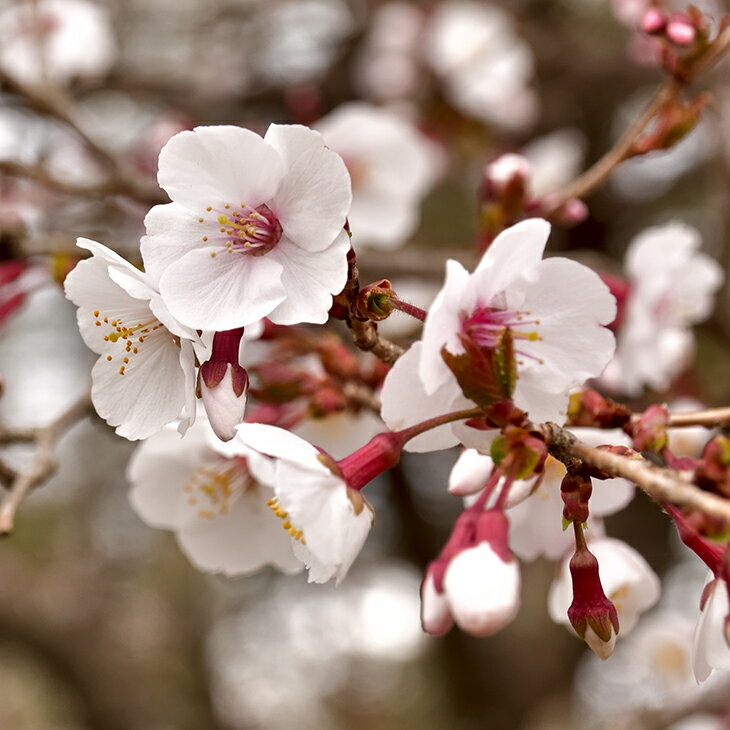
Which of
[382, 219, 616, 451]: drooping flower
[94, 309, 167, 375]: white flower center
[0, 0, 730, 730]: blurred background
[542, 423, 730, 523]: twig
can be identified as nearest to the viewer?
[542, 423, 730, 523]: twig

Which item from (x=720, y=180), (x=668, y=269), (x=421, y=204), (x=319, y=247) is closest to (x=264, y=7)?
(x=421, y=204)

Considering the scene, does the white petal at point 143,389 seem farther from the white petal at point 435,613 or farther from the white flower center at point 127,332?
the white petal at point 435,613

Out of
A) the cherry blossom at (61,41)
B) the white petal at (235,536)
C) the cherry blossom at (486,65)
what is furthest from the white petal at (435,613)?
the cherry blossom at (486,65)

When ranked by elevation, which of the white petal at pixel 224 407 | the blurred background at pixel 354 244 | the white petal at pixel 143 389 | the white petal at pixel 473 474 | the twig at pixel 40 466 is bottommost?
the blurred background at pixel 354 244

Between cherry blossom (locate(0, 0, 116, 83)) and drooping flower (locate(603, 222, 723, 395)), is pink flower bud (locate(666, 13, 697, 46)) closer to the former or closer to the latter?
drooping flower (locate(603, 222, 723, 395))

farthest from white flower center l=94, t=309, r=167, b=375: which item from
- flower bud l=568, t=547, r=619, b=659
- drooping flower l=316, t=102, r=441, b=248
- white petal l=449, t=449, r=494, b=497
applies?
drooping flower l=316, t=102, r=441, b=248

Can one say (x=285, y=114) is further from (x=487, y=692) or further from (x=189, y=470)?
(x=487, y=692)

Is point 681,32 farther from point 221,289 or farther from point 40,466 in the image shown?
point 40,466

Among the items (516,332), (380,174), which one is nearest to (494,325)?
(516,332)
